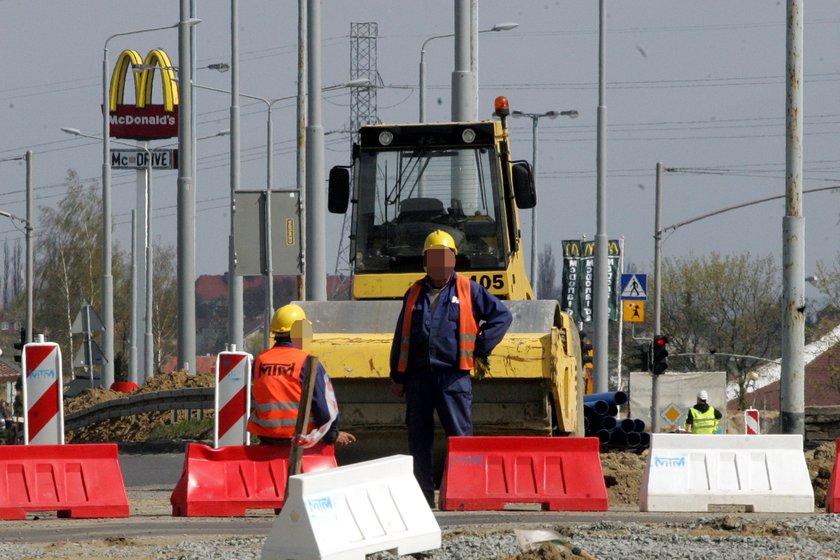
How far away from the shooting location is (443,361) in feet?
40.0

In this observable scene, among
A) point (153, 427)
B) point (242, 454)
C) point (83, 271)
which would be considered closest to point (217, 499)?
point (242, 454)

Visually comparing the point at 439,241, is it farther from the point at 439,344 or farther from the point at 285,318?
the point at 285,318

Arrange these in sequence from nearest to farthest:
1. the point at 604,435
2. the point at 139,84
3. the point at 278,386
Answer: the point at 278,386
the point at 604,435
the point at 139,84

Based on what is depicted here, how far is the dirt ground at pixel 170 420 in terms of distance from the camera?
16.3 meters

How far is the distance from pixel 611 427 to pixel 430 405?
10305 mm

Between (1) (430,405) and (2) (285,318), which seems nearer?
(2) (285,318)

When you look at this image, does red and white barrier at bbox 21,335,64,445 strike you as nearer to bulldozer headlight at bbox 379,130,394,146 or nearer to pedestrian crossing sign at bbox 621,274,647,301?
bulldozer headlight at bbox 379,130,394,146

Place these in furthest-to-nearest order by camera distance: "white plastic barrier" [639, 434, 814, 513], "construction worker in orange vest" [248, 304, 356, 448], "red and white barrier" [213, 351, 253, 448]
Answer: "red and white barrier" [213, 351, 253, 448] → "white plastic barrier" [639, 434, 814, 513] → "construction worker in orange vest" [248, 304, 356, 448]

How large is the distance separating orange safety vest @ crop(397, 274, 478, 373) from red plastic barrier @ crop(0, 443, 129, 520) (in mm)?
2276

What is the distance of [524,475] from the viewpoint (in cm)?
1266

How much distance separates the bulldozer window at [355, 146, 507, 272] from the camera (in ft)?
53.2

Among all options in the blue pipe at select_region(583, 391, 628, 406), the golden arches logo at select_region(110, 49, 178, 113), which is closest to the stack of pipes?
the blue pipe at select_region(583, 391, 628, 406)

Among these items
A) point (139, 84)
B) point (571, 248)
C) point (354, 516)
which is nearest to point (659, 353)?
point (354, 516)

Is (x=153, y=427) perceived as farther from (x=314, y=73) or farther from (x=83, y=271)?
(x=83, y=271)
